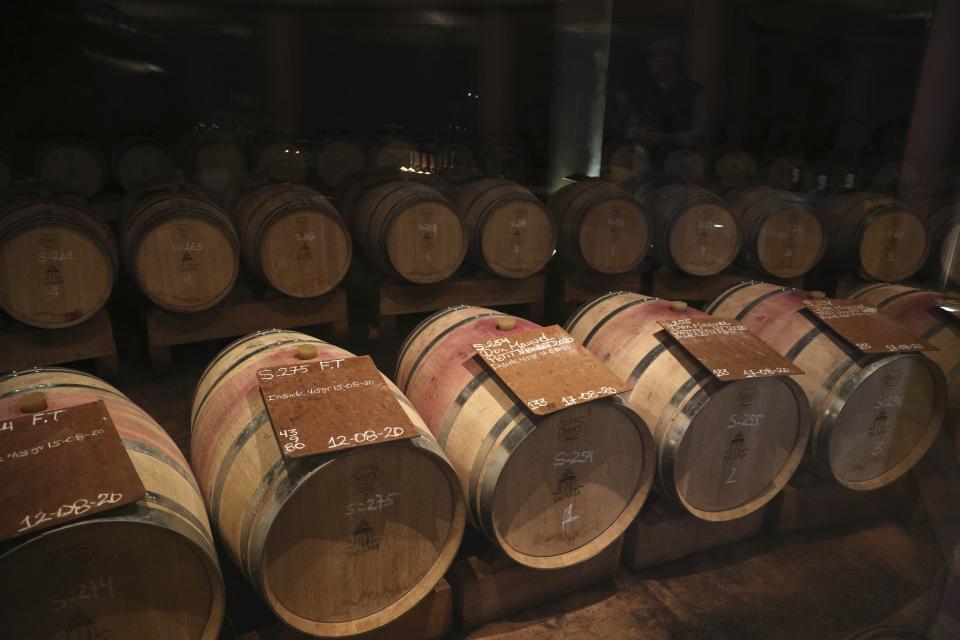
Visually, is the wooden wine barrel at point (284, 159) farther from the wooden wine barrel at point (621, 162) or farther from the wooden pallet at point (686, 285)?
the wooden pallet at point (686, 285)

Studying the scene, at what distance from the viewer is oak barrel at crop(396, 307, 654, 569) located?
2012 mm

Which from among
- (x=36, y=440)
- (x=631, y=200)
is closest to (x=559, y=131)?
(x=631, y=200)

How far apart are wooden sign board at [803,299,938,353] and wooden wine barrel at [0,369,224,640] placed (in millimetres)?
2601

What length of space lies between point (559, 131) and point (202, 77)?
3513 millimetres

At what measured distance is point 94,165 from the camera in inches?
243

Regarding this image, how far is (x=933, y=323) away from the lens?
310cm

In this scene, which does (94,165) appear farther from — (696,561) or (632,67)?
(696,561)

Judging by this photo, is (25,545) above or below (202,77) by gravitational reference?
below

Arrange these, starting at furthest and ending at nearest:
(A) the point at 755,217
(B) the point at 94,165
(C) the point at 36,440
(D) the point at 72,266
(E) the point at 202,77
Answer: (B) the point at 94,165 → (E) the point at 202,77 → (A) the point at 755,217 → (D) the point at 72,266 → (C) the point at 36,440

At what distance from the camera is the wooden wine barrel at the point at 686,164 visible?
7.13m

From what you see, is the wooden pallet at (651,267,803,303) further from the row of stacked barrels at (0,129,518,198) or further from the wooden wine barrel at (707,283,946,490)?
the row of stacked barrels at (0,129,518,198)

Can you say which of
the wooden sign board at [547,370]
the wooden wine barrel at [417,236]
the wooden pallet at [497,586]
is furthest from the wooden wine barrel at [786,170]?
the wooden pallet at [497,586]

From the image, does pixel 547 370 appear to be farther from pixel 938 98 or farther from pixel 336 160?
pixel 336 160

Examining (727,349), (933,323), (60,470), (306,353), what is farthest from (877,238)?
(60,470)
